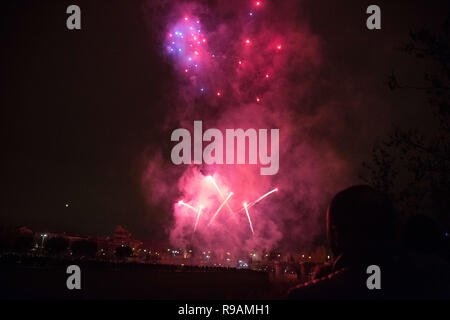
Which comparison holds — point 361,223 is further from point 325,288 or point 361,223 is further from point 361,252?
point 325,288

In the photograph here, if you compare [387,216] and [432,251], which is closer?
[387,216]

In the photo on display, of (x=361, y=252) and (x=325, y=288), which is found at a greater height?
(x=361, y=252)

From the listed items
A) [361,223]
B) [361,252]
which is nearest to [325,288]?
[361,252]

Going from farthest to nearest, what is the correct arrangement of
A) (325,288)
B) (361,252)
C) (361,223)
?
1. (361,223)
2. (361,252)
3. (325,288)

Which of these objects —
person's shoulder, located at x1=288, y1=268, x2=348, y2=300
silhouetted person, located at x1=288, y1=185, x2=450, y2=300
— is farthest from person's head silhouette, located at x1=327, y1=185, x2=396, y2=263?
person's shoulder, located at x1=288, y1=268, x2=348, y2=300

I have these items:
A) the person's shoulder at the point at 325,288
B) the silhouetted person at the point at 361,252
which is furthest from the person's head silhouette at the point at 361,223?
the person's shoulder at the point at 325,288
